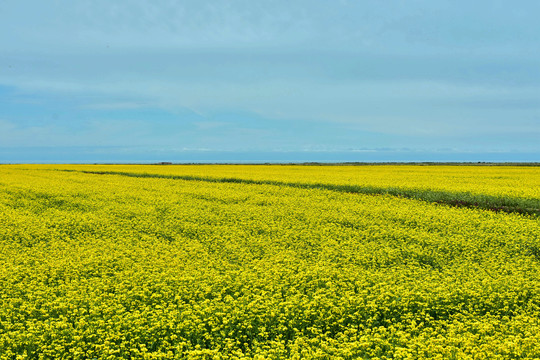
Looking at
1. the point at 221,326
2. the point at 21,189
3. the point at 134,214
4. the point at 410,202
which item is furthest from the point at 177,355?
the point at 21,189

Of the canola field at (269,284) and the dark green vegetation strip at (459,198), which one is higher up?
the dark green vegetation strip at (459,198)

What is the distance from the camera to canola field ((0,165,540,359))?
23.1 feet

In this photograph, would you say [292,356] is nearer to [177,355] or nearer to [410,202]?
[177,355]

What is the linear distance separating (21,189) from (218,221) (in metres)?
20.1

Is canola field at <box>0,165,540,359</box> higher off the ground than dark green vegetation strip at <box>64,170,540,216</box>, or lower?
lower

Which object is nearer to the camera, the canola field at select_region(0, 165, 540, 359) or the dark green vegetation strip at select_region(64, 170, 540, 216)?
the canola field at select_region(0, 165, 540, 359)

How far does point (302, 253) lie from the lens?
45.9ft

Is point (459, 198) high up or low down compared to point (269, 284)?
up

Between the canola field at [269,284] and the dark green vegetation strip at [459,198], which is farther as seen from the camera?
the dark green vegetation strip at [459,198]

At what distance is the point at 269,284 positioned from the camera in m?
9.98

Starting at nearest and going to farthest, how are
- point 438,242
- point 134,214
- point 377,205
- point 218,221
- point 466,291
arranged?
point 466,291 < point 438,242 < point 218,221 < point 134,214 < point 377,205

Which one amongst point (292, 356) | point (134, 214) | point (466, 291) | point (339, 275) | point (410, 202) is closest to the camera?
point (292, 356)

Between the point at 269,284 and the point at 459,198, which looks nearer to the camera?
the point at 269,284

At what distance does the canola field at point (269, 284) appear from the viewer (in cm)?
705
